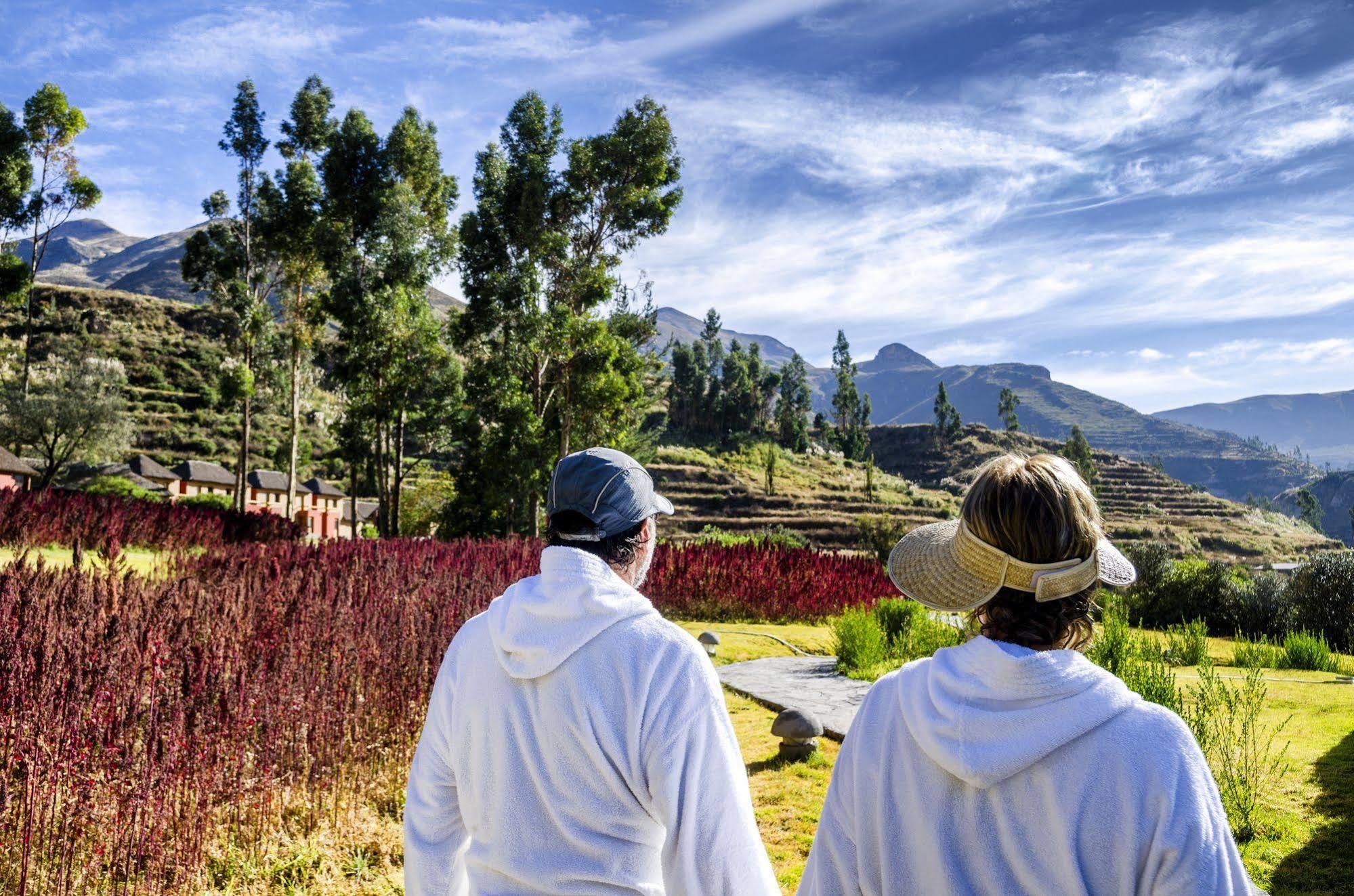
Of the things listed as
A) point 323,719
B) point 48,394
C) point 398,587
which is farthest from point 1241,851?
point 48,394

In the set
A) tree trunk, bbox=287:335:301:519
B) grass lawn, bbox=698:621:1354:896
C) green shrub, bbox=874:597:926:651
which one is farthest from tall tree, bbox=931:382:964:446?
grass lawn, bbox=698:621:1354:896

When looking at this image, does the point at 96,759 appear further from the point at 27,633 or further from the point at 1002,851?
the point at 1002,851

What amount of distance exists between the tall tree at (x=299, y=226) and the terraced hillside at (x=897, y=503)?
1649 cm

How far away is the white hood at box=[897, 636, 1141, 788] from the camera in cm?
116

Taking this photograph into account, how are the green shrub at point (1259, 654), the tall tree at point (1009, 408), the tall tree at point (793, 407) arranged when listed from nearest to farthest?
the green shrub at point (1259, 654)
the tall tree at point (793, 407)
the tall tree at point (1009, 408)

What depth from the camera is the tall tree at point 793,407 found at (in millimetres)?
85875

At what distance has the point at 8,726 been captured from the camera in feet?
9.82

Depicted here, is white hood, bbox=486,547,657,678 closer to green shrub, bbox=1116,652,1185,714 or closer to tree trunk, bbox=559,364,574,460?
green shrub, bbox=1116,652,1185,714

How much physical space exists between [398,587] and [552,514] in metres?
5.93

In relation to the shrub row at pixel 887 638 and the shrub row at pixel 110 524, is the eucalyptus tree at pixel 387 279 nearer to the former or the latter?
the shrub row at pixel 110 524

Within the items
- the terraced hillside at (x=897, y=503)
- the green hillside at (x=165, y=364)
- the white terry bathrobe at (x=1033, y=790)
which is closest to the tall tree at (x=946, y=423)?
the terraced hillside at (x=897, y=503)

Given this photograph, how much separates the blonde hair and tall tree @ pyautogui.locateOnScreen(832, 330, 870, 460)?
9022 centimetres

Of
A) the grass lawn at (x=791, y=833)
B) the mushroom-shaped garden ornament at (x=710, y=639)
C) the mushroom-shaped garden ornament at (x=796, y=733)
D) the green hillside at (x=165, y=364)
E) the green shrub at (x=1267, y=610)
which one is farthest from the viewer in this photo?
the green hillside at (x=165, y=364)

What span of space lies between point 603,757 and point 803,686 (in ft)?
19.9
